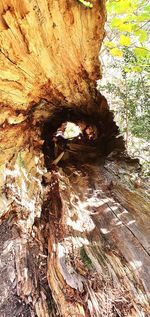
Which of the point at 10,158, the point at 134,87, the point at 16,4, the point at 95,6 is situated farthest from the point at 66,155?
the point at 134,87

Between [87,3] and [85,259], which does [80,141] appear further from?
[85,259]

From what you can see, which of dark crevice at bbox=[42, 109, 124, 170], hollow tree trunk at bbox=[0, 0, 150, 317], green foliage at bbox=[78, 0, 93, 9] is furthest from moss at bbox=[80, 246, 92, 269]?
green foliage at bbox=[78, 0, 93, 9]

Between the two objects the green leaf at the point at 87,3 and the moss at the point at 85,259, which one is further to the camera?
the green leaf at the point at 87,3

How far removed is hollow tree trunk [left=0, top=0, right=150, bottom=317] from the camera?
1.62 m

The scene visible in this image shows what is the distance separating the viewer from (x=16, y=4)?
1.78m

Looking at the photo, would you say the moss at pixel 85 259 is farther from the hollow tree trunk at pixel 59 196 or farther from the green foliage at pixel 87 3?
the green foliage at pixel 87 3

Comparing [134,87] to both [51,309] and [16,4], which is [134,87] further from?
[51,309]

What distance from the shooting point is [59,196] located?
258 centimetres

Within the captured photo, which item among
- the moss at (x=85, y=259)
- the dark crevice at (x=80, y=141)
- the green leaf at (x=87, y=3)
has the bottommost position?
the moss at (x=85, y=259)

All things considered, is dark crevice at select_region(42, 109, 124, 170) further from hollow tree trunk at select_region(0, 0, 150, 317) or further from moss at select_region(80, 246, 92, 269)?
moss at select_region(80, 246, 92, 269)

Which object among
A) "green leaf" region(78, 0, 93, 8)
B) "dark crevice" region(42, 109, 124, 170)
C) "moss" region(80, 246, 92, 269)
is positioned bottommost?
"moss" region(80, 246, 92, 269)

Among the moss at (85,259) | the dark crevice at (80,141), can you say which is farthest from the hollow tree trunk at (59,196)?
the dark crevice at (80,141)

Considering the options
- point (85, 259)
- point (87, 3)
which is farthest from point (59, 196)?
point (87, 3)

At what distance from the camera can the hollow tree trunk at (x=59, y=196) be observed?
1.62 m
